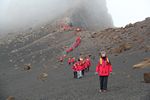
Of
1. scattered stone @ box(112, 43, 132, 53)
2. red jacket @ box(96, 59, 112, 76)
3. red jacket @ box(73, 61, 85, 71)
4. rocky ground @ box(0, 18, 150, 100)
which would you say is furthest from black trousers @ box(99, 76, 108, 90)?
scattered stone @ box(112, 43, 132, 53)

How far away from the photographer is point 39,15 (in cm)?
10244

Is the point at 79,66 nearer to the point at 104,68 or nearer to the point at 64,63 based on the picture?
the point at 104,68

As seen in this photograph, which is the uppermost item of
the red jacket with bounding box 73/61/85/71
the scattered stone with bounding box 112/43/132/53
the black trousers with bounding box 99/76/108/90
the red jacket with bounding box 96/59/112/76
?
the scattered stone with bounding box 112/43/132/53

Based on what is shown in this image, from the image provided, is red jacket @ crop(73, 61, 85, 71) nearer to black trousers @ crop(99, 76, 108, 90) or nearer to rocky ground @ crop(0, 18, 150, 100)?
rocky ground @ crop(0, 18, 150, 100)

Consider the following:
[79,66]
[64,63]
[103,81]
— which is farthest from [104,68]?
[64,63]

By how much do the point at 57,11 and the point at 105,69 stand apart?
82.1 m

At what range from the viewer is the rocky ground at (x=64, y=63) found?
2169 centimetres

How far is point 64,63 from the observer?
159 ft

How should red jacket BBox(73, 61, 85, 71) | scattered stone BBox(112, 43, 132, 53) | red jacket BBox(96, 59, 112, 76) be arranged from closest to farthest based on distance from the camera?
1. red jacket BBox(96, 59, 112, 76)
2. red jacket BBox(73, 61, 85, 71)
3. scattered stone BBox(112, 43, 132, 53)

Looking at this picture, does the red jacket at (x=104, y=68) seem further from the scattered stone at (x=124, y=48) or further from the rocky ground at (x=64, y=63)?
the scattered stone at (x=124, y=48)

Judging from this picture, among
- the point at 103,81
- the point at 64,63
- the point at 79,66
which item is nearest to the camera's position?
the point at 103,81

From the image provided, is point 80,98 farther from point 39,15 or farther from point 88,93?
point 39,15

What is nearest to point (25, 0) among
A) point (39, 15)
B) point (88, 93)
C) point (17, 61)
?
point (39, 15)

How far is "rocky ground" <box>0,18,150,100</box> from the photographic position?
2169 cm
